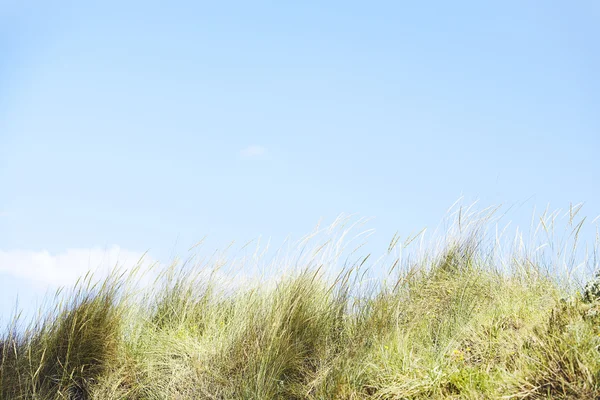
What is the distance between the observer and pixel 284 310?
16.9 ft

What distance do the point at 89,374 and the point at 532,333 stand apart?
3.74 meters

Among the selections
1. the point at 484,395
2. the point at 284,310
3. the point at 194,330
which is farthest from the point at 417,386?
the point at 194,330

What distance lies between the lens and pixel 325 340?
212 inches

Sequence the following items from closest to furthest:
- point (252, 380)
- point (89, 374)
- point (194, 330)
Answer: point (252, 380)
point (89, 374)
point (194, 330)

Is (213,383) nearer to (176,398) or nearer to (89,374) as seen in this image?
(176,398)

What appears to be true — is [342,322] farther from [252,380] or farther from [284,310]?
[252,380]

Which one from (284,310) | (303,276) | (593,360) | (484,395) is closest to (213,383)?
(284,310)

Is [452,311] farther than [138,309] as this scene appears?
No

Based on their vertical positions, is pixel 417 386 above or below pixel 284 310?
below

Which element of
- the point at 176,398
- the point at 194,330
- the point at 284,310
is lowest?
the point at 176,398

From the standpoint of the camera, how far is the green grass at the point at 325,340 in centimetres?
448

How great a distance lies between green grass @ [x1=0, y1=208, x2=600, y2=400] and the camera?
448cm

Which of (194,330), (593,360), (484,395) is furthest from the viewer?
(194,330)

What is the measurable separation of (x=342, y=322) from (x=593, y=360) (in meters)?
2.28
